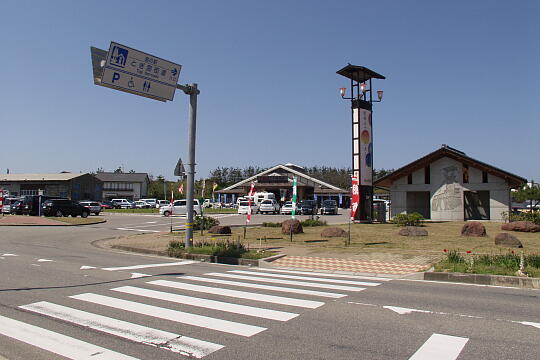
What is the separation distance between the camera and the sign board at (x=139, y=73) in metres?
14.1

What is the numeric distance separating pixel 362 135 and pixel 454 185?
8.72m

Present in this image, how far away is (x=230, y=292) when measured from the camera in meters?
8.30

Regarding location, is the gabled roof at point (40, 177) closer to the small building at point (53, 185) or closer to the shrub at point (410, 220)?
the small building at point (53, 185)

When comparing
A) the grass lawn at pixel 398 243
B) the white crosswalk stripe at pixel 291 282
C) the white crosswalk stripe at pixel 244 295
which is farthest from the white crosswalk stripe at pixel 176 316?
the grass lawn at pixel 398 243

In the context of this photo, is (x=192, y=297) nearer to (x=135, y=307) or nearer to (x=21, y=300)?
(x=135, y=307)

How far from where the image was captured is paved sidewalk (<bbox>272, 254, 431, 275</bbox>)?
11.5 metres

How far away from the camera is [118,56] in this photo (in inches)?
560

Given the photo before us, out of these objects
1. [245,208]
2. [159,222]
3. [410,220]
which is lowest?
[159,222]

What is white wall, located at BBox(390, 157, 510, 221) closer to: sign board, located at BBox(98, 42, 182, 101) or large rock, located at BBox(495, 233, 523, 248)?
large rock, located at BBox(495, 233, 523, 248)

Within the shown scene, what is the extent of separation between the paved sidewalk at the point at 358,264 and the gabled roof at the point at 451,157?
69.5 ft

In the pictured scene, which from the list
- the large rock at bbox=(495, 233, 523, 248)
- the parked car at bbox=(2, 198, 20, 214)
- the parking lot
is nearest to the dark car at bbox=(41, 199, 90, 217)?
the parking lot

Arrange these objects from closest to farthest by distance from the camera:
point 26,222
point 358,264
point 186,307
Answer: point 186,307 → point 358,264 → point 26,222

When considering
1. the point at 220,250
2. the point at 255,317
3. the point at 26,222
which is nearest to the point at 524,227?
the point at 220,250

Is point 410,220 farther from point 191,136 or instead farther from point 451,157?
point 191,136
